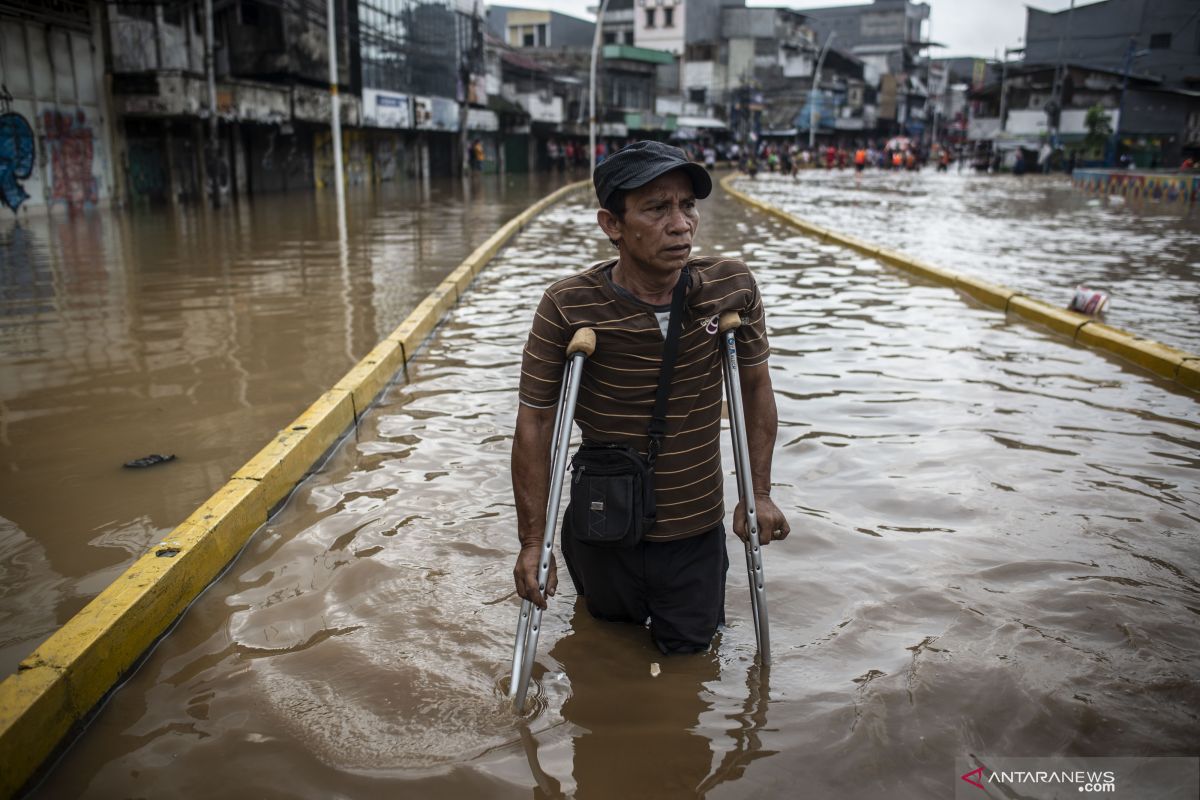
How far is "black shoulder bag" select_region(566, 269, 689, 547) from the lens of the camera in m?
2.87

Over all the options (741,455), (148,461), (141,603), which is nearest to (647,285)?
(741,455)

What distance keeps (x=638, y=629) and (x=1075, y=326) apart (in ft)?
20.7

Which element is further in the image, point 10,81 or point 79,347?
point 10,81

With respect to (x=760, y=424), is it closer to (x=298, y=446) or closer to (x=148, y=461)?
(x=298, y=446)

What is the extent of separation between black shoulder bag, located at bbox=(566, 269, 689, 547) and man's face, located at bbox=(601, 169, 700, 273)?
0.43ft

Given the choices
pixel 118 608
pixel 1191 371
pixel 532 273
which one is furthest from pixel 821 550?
pixel 532 273

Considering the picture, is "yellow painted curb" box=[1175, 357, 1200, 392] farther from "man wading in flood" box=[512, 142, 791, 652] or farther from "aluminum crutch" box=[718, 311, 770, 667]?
"aluminum crutch" box=[718, 311, 770, 667]

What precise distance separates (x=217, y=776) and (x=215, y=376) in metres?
4.44

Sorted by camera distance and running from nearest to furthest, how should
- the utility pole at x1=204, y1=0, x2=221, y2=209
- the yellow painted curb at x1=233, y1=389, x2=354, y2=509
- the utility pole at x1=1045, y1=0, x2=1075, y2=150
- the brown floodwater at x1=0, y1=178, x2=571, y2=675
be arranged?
1. the brown floodwater at x1=0, y1=178, x2=571, y2=675
2. the yellow painted curb at x1=233, y1=389, x2=354, y2=509
3. the utility pole at x1=204, y1=0, x2=221, y2=209
4. the utility pole at x1=1045, y1=0, x2=1075, y2=150

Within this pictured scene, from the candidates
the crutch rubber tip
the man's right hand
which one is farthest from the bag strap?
the man's right hand

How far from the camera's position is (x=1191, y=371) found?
6406 mm

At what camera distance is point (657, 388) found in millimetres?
2930

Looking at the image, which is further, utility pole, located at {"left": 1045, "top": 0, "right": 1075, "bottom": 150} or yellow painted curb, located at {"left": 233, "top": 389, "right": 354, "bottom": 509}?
utility pole, located at {"left": 1045, "top": 0, "right": 1075, "bottom": 150}

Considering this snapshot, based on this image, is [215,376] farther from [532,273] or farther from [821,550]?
[532,273]
